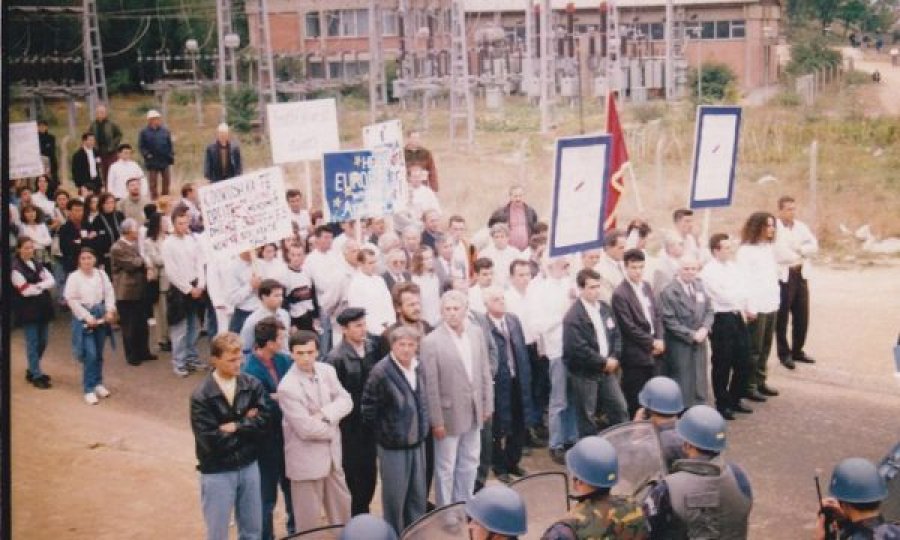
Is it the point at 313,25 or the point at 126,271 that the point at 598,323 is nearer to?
the point at 126,271

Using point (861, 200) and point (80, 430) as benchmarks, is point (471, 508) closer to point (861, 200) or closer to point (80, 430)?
point (80, 430)

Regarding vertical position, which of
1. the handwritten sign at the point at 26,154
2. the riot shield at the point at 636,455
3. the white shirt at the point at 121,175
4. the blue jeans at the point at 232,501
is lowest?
the blue jeans at the point at 232,501

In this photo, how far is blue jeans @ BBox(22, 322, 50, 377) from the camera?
880 centimetres

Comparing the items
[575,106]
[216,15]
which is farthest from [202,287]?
[575,106]

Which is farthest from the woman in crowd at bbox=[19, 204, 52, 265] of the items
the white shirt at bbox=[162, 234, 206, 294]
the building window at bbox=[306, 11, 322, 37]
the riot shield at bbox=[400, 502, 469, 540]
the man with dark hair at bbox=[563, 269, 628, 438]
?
the building window at bbox=[306, 11, 322, 37]

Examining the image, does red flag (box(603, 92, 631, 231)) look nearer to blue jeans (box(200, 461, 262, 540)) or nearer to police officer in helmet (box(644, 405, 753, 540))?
blue jeans (box(200, 461, 262, 540))

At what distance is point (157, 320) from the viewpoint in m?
10.8

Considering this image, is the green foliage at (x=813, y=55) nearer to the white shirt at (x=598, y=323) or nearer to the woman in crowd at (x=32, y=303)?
the white shirt at (x=598, y=323)

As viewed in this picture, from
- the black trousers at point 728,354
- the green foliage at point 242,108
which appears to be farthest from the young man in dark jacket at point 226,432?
the green foliage at point 242,108

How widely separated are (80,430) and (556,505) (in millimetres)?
4680

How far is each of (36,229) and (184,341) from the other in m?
1.83

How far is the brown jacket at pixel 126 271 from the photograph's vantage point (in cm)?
980

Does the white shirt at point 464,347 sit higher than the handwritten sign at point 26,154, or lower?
lower

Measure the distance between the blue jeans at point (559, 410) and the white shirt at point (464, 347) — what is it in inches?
57.1
